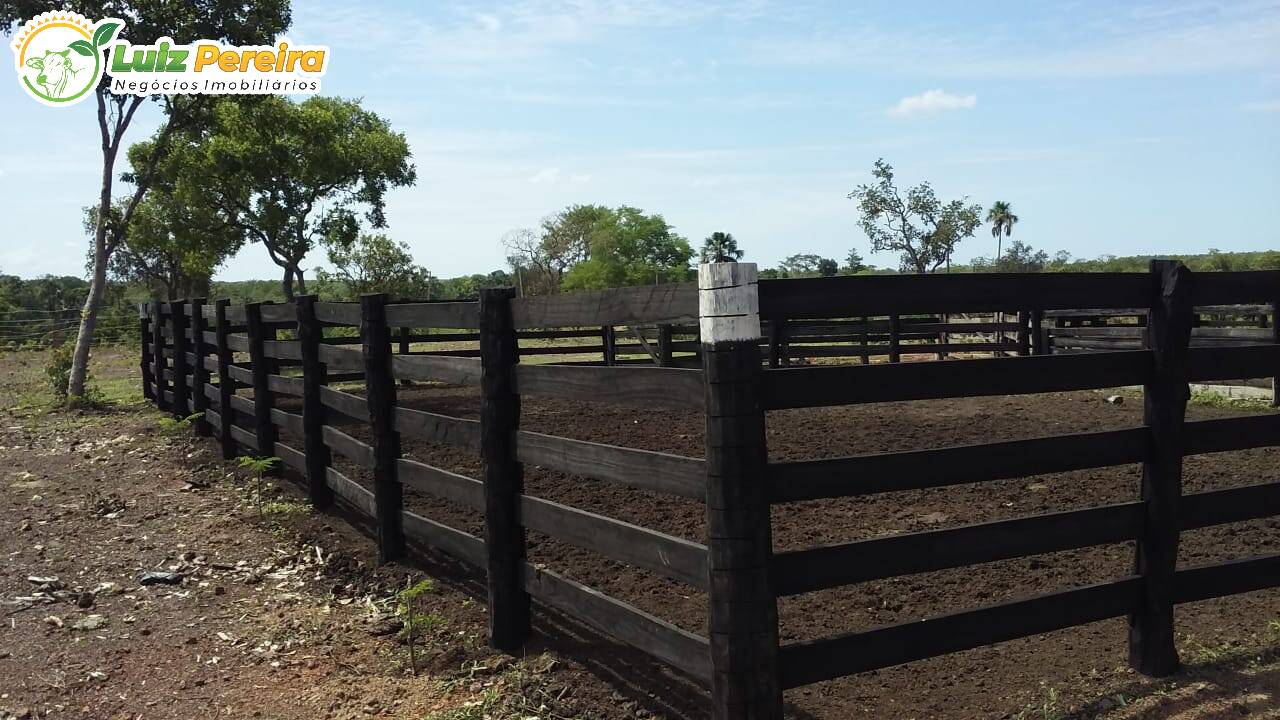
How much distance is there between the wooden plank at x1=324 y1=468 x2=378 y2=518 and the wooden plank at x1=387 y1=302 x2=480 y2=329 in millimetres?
1270

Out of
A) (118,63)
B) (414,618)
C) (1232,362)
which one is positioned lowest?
(414,618)

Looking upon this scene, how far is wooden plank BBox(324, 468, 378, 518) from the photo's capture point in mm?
6457

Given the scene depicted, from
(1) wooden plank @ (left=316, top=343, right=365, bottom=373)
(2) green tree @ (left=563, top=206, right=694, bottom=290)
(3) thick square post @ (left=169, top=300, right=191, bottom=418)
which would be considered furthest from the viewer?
(2) green tree @ (left=563, top=206, right=694, bottom=290)

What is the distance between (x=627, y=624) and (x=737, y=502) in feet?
3.34

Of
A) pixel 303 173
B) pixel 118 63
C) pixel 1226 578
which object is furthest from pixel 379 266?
pixel 1226 578

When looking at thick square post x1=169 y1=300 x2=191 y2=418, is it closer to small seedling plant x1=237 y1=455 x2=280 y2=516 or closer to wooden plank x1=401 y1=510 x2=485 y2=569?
small seedling plant x1=237 y1=455 x2=280 y2=516

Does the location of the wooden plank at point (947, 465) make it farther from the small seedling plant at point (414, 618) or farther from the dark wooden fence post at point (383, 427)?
the dark wooden fence post at point (383, 427)

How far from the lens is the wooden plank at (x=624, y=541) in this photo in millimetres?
3277

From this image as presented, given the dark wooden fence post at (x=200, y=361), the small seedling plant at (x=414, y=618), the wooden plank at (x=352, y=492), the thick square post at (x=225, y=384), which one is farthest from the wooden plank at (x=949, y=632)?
the dark wooden fence post at (x=200, y=361)

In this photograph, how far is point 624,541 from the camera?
3756 mm

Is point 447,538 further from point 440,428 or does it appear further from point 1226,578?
point 1226,578

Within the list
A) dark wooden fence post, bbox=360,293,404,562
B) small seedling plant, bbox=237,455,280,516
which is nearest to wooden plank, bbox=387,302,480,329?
dark wooden fence post, bbox=360,293,404,562

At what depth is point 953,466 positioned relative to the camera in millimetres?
3455

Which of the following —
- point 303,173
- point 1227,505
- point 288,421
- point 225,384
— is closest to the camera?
point 1227,505
